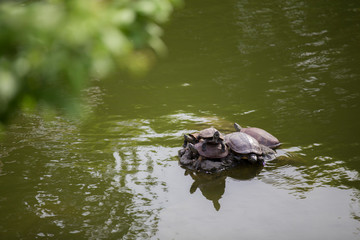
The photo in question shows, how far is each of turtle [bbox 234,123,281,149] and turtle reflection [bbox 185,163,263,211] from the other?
408 millimetres

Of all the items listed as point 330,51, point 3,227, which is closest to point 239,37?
point 330,51

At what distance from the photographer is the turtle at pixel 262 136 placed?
247 inches

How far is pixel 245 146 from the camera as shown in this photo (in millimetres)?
5840

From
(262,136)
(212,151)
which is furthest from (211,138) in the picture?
(262,136)

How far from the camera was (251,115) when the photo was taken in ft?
24.4

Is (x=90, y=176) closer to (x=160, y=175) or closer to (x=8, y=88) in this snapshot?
(x=160, y=175)

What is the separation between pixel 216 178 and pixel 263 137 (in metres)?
0.97

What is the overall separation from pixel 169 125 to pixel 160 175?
1.48 m

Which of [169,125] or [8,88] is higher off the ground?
[8,88]

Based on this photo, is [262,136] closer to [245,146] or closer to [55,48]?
[245,146]

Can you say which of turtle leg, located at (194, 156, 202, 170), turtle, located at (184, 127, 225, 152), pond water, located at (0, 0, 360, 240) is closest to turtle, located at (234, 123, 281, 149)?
pond water, located at (0, 0, 360, 240)

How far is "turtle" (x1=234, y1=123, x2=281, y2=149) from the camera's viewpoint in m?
6.26

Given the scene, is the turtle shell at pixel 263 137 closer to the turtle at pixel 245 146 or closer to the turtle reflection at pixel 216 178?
the turtle at pixel 245 146

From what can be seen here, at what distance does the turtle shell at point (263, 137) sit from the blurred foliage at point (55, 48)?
16.2 ft
